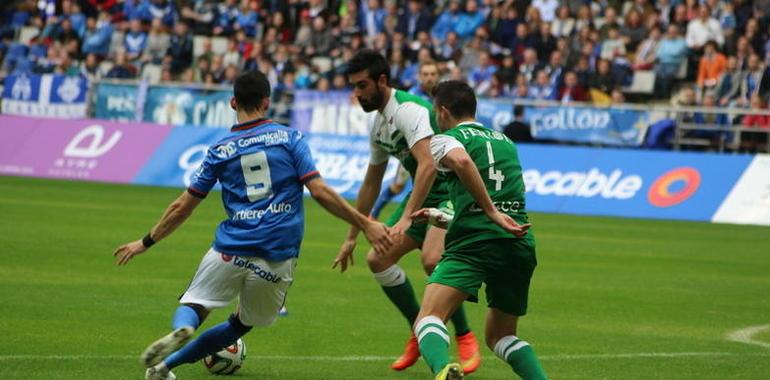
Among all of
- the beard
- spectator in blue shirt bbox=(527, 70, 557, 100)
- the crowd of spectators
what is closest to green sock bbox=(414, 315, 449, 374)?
the beard

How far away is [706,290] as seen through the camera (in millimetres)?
14492

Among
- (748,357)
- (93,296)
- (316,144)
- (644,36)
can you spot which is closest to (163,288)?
(93,296)

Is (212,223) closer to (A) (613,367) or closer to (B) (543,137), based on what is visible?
(B) (543,137)

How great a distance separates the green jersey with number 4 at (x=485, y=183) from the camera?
780 centimetres

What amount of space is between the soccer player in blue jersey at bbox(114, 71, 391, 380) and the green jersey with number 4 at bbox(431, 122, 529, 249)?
81 cm

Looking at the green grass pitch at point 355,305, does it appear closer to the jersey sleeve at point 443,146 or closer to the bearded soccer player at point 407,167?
the bearded soccer player at point 407,167

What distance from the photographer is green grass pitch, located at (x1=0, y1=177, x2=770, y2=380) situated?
9.34 meters

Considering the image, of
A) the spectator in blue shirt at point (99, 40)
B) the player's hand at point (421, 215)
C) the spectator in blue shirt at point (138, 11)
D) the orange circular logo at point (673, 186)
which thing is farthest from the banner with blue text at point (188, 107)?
the player's hand at point (421, 215)

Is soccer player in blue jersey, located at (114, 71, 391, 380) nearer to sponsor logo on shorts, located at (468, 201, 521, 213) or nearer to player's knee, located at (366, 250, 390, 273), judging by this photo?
sponsor logo on shorts, located at (468, 201, 521, 213)

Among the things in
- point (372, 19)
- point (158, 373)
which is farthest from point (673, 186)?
point (158, 373)

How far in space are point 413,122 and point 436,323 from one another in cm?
226

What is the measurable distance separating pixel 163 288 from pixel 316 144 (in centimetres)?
1495

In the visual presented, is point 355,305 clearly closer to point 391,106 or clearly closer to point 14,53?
point 391,106

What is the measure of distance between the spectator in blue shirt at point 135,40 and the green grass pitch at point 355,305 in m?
14.6
